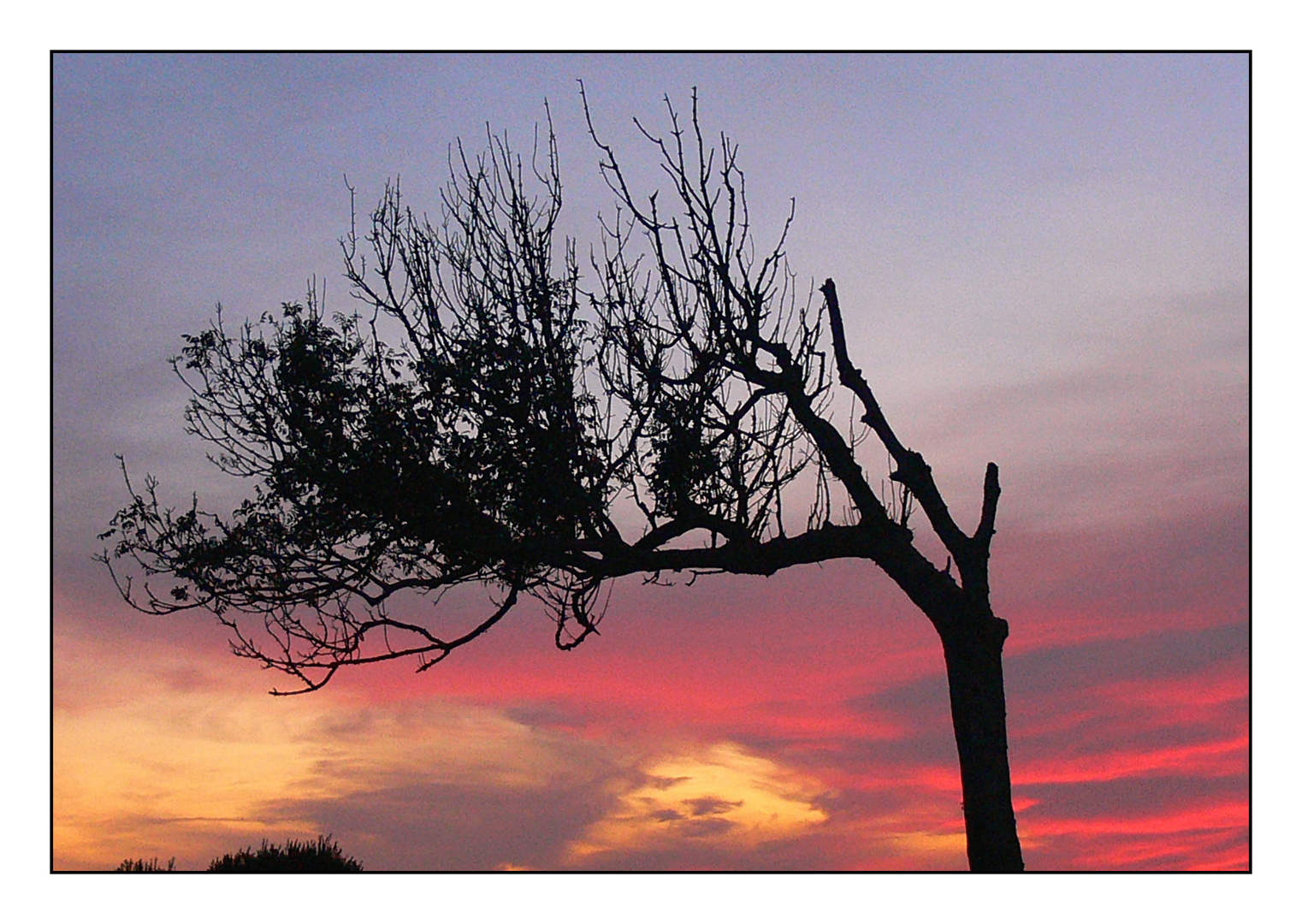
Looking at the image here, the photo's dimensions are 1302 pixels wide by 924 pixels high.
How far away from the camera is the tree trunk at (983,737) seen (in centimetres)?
1408

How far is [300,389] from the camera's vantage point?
1648cm

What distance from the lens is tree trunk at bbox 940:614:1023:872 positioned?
46.2ft

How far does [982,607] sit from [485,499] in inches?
258

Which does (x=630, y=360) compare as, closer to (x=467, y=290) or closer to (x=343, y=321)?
(x=467, y=290)

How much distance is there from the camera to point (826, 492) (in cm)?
1549

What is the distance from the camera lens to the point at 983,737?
14438 mm

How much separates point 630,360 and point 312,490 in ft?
15.8
